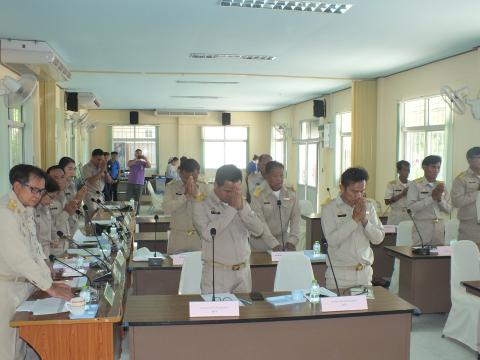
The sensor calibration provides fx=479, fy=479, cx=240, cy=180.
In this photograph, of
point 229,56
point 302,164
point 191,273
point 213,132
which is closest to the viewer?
point 191,273

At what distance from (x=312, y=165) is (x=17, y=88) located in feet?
29.6

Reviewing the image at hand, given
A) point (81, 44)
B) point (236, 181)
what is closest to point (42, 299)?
point (236, 181)

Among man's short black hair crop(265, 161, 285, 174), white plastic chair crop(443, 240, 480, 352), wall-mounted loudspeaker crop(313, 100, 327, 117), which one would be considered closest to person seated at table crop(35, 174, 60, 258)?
man's short black hair crop(265, 161, 285, 174)

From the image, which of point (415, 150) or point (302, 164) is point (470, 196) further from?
point (302, 164)

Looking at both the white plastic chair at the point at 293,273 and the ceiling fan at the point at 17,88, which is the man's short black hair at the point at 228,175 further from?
the ceiling fan at the point at 17,88

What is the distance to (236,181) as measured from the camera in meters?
2.98

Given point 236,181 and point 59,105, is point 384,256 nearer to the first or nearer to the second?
point 236,181

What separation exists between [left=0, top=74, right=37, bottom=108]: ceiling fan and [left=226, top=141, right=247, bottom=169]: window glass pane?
12410mm

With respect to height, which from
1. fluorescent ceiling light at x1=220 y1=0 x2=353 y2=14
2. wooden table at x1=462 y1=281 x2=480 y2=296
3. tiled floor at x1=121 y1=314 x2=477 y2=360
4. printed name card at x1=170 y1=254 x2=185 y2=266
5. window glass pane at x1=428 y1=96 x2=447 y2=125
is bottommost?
tiled floor at x1=121 y1=314 x2=477 y2=360

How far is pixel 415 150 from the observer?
25.3ft

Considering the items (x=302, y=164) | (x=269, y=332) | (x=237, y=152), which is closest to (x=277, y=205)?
(x=269, y=332)

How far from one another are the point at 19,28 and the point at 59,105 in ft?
16.5

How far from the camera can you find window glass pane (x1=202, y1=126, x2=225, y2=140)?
17172mm

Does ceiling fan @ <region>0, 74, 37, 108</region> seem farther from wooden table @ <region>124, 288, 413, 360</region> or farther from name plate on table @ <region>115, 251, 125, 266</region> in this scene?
wooden table @ <region>124, 288, 413, 360</region>
